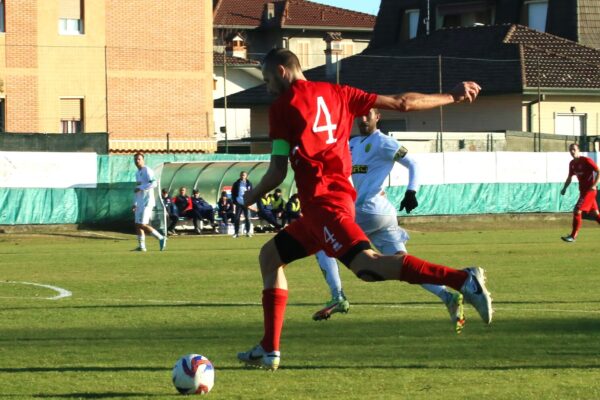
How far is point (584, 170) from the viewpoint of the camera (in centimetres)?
2780

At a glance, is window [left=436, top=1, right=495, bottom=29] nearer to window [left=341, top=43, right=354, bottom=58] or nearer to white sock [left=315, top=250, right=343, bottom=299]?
window [left=341, top=43, right=354, bottom=58]

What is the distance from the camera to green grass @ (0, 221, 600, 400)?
829 cm

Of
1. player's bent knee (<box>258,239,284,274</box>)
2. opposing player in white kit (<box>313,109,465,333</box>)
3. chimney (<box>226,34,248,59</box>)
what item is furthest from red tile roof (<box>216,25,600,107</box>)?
player's bent knee (<box>258,239,284,274</box>)

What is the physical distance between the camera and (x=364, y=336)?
35.8ft

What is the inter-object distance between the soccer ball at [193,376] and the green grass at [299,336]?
0.43 ft

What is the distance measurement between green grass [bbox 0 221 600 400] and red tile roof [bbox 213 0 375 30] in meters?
69.3

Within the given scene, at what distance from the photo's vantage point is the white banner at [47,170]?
35.2 m

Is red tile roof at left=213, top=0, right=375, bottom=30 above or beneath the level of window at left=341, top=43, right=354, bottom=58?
above

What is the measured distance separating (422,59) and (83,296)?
142ft

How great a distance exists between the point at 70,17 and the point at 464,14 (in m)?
25.6

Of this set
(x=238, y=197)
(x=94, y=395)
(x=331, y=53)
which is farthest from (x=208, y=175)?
(x=94, y=395)

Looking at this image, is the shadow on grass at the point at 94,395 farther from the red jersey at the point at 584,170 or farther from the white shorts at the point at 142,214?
the red jersey at the point at 584,170

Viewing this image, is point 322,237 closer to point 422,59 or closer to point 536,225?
point 536,225

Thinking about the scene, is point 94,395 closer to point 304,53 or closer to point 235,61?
point 235,61
